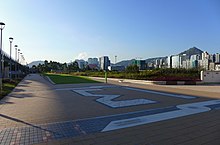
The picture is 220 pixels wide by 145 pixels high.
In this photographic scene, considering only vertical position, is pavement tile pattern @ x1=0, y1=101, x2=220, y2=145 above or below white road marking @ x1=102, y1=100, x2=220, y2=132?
below

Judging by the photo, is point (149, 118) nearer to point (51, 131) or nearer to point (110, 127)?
point (110, 127)

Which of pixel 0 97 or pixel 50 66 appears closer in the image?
pixel 0 97

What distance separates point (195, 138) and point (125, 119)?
2.46 meters

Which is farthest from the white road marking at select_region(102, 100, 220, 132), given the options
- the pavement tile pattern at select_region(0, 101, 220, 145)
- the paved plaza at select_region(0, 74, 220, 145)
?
the pavement tile pattern at select_region(0, 101, 220, 145)

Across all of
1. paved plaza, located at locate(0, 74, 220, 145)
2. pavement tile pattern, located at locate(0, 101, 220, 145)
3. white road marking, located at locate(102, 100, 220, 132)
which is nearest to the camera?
paved plaza, located at locate(0, 74, 220, 145)

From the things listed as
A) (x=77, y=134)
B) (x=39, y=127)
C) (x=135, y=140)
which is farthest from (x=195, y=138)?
(x=39, y=127)

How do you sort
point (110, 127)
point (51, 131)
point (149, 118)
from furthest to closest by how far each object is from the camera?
1. point (149, 118)
2. point (110, 127)
3. point (51, 131)

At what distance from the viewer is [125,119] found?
6.97m

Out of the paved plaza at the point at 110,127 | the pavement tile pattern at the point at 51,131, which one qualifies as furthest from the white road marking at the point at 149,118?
the pavement tile pattern at the point at 51,131

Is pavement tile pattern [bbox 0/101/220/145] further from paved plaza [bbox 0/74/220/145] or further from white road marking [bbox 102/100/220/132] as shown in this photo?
white road marking [bbox 102/100/220/132]

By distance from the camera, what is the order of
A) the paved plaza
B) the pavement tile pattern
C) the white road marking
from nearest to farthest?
the paved plaza → the pavement tile pattern → the white road marking

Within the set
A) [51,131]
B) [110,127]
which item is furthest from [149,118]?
[51,131]

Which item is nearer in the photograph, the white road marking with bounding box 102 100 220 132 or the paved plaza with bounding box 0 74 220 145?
the paved plaza with bounding box 0 74 220 145

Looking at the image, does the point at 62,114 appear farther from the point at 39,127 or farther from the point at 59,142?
the point at 59,142
